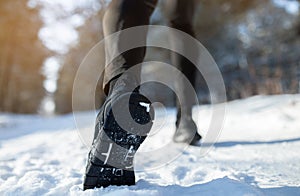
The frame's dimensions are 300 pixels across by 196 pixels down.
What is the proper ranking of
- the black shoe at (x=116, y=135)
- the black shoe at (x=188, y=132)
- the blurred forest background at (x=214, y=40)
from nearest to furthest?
1. the black shoe at (x=116, y=135)
2. the black shoe at (x=188, y=132)
3. the blurred forest background at (x=214, y=40)

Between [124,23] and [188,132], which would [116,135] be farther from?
[188,132]

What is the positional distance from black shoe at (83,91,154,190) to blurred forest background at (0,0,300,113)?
104 inches

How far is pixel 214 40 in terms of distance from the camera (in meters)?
7.54

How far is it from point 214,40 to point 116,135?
733cm

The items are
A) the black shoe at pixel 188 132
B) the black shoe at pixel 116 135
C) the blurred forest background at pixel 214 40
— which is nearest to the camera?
the black shoe at pixel 116 135

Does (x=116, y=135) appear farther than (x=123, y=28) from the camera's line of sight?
No

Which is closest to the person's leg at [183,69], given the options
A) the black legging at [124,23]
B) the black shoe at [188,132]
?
the black shoe at [188,132]

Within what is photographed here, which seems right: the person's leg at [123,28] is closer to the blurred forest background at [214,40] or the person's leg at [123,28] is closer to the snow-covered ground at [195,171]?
the snow-covered ground at [195,171]

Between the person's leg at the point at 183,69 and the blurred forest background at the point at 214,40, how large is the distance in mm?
1978

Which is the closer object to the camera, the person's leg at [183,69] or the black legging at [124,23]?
the black legging at [124,23]

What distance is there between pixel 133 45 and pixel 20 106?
14143 millimetres

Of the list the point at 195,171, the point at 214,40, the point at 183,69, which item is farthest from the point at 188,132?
the point at 214,40

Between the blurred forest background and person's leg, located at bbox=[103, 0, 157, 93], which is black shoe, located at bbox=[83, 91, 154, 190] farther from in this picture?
the blurred forest background

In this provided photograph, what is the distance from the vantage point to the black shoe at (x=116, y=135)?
0.58 meters
